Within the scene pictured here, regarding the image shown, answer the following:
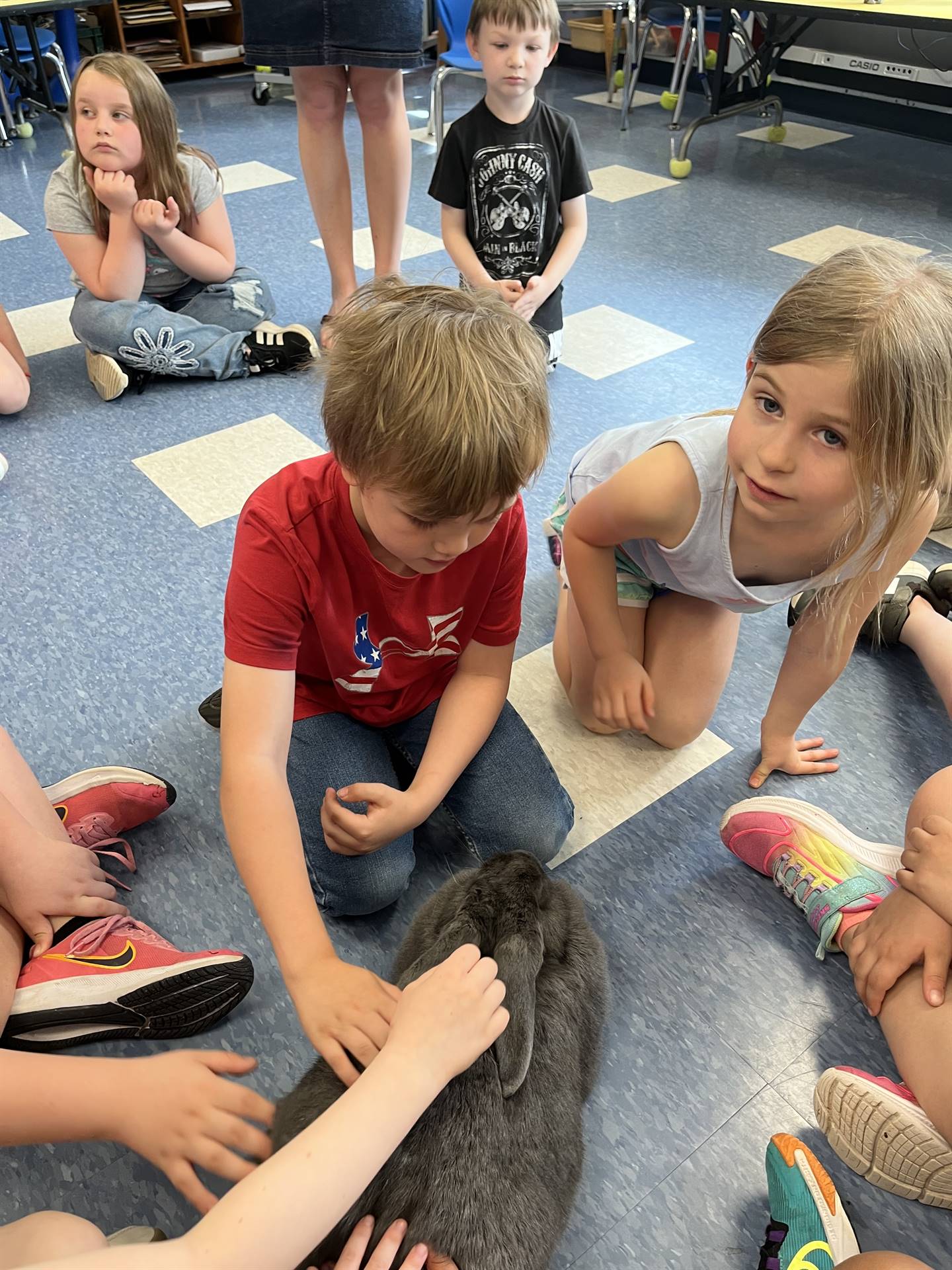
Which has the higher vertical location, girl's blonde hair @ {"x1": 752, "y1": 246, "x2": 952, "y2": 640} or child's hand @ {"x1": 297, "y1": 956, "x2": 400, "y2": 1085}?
girl's blonde hair @ {"x1": 752, "y1": 246, "x2": 952, "y2": 640}

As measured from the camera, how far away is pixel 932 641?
4.25 feet

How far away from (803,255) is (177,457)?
5.80ft

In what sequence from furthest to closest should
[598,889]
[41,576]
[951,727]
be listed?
1. [41,576]
2. [951,727]
3. [598,889]

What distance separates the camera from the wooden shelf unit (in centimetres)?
387

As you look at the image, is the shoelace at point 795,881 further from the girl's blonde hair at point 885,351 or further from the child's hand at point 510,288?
the child's hand at point 510,288

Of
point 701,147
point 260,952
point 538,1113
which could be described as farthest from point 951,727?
point 701,147

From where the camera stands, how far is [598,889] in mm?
1060

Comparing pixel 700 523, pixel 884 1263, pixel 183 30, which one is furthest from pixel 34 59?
pixel 884 1263

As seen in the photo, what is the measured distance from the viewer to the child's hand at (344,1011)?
724 mm

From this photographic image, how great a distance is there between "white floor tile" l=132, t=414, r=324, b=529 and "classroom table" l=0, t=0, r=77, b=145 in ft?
6.93

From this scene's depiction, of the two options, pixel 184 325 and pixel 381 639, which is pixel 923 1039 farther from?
pixel 184 325

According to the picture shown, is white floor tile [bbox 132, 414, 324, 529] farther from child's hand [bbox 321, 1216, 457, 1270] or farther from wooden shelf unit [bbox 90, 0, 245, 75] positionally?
wooden shelf unit [bbox 90, 0, 245, 75]

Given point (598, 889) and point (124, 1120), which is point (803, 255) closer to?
point (598, 889)

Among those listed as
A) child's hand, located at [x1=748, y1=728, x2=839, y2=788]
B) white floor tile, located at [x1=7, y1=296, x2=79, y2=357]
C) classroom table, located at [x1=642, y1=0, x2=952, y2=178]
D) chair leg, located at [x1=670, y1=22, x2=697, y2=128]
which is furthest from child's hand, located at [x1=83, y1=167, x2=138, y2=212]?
chair leg, located at [x1=670, y1=22, x2=697, y2=128]
